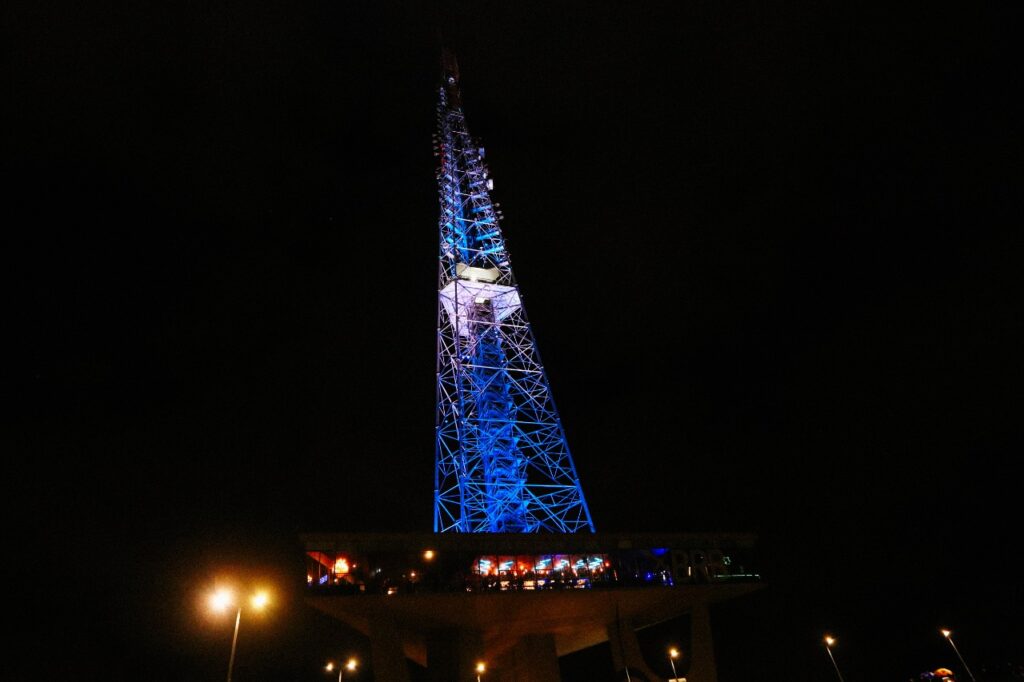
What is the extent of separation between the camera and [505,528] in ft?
124

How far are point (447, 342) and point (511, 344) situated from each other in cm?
621

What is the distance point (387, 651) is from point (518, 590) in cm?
631

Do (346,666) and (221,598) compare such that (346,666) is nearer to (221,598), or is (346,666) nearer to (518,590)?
(518,590)

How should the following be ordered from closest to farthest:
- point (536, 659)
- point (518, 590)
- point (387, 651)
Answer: point (387, 651)
point (518, 590)
point (536, 659)

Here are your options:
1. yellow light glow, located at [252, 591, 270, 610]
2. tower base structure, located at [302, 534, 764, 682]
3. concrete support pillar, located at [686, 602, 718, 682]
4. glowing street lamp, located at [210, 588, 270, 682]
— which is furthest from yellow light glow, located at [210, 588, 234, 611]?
concrete support pillar, located at [686, 602, 718, 682]

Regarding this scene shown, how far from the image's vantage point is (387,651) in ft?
101

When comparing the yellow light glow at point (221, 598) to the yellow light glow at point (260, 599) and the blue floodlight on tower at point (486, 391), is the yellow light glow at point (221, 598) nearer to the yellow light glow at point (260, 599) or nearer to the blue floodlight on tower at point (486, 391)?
the yellow light glow at point (260, 599)

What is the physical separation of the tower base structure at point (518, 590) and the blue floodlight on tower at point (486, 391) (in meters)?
4.34

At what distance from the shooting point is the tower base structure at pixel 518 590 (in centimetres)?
3036

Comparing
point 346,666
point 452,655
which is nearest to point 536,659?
point 452,655

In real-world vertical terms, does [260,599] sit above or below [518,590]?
below

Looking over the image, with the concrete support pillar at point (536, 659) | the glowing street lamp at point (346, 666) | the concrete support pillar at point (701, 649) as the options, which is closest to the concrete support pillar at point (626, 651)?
the concrete support pillar at point (701, 649)

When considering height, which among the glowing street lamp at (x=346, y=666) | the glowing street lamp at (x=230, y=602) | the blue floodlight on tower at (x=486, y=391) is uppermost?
the blue floodlight on tower at (x=486, y=391)

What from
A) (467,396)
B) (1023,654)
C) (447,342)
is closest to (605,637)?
(467,396)
